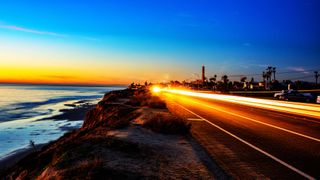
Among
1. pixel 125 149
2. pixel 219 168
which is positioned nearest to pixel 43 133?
pixel 125 149

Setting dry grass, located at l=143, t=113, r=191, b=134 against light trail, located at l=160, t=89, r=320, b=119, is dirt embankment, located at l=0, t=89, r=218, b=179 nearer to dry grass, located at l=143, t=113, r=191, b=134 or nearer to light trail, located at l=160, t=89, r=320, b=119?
dry grass, located at l=143, t=113, r=191, b=134

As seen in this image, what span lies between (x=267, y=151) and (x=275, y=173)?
2.16 metres

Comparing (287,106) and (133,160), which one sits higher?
(133,160)

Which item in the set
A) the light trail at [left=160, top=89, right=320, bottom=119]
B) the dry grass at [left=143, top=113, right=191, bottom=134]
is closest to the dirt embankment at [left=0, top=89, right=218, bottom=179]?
the dry grass at [left=143, top=113, right=191, bottom=134]

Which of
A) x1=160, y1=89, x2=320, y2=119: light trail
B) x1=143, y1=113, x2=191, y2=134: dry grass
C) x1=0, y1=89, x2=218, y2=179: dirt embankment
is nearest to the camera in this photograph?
x1=0, y1=89, x2=218, y2=179: dirt embankment

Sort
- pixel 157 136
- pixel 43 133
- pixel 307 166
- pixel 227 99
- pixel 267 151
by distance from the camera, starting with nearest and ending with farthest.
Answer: pixel 307 166 < pixel 267 151 < pixel 157 136 < pixel 43 133 < pixel 227 99

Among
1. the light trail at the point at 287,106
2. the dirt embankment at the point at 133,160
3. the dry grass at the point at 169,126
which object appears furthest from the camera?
the light trail at the point at 287,106

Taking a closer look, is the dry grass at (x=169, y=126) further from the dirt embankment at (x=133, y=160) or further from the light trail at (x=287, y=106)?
the light trail at (x=287, y=106)

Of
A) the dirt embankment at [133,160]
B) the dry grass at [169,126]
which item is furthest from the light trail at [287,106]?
the dirt embankment at [133,160]

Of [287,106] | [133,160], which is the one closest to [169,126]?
[133,160]

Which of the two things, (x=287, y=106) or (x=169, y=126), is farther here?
(x=287, y=106)

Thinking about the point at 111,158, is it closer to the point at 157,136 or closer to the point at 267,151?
the point at 157,136

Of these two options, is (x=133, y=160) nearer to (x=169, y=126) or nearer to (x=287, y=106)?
(x=169, y=126)

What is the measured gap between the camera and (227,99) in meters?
39.7
